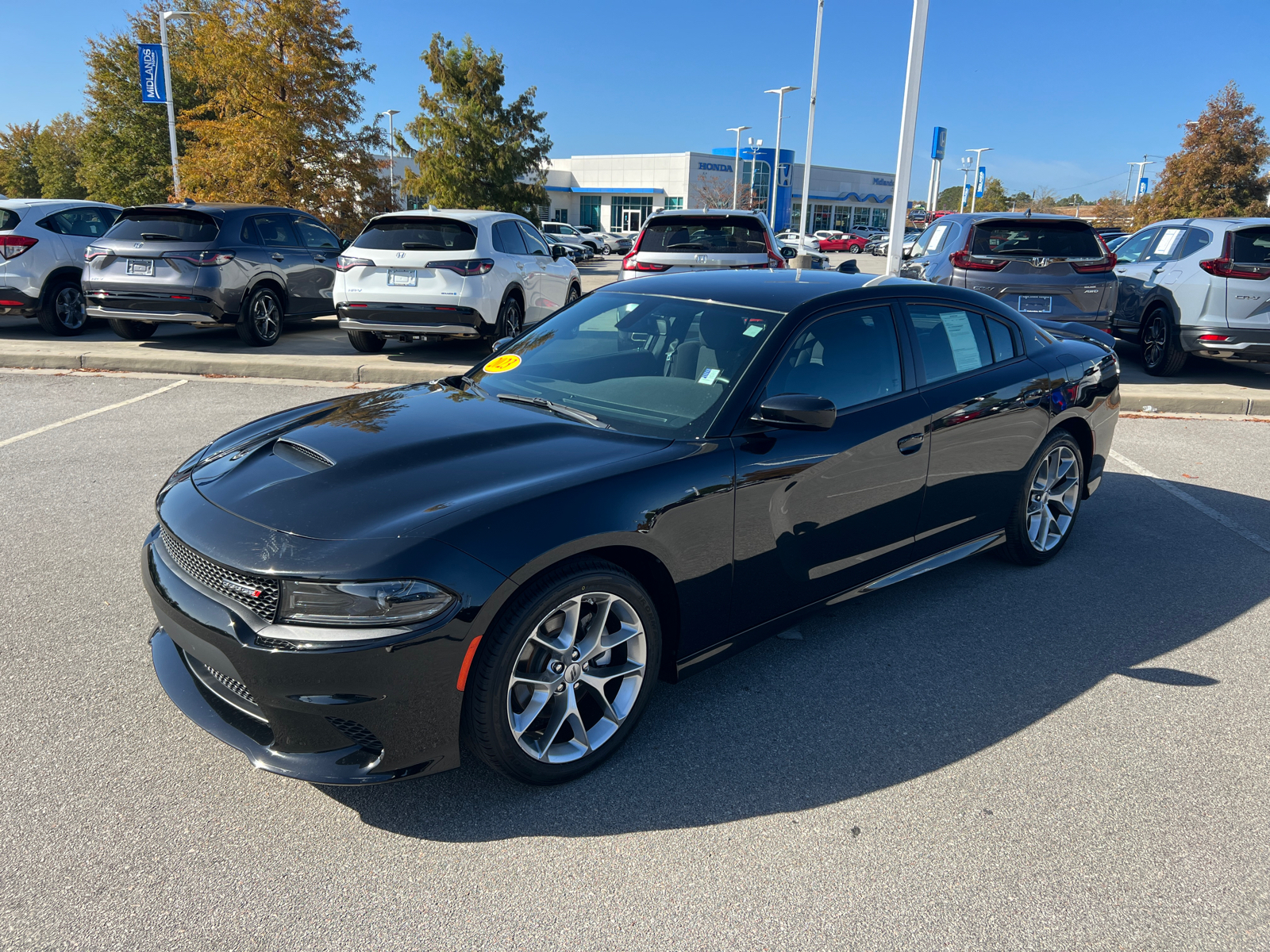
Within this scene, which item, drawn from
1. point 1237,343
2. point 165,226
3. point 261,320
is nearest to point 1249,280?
point 1237,343

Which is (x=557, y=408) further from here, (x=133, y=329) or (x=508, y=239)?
(x=133, y=329)

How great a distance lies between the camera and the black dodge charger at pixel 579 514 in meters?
2.52

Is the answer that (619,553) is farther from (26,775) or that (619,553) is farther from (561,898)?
(26,775)

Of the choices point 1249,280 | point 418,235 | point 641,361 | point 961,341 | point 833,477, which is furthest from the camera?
point 418,235

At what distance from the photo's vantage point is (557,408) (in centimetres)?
359

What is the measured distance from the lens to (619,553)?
117 inches

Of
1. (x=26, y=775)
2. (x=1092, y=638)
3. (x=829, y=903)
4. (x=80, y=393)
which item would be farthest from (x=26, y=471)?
(x=1092, y=638)

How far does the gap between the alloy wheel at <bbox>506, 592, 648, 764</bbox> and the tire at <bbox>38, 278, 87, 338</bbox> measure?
440 inches

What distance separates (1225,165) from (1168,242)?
25812mm

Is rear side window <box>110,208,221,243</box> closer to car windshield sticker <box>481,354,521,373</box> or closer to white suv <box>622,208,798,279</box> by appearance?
white suv <box>622,208,798,279</box>

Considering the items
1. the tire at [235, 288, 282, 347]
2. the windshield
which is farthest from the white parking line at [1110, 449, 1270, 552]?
the tire at [235, 288, 282, 347]

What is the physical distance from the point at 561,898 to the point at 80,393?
8.40 m

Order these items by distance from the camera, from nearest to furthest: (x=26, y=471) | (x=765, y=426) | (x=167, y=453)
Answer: (x=765, y=426)
(x=26, y=471)
(x=167, y=453)

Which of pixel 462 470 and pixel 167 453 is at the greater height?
pixel 462 470
